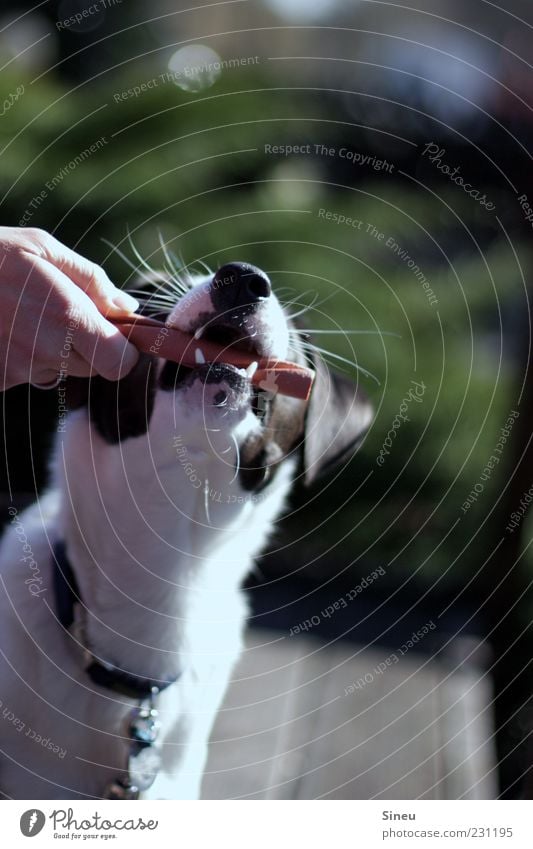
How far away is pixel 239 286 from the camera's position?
47.1 inches

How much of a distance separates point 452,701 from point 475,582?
0.64 metres

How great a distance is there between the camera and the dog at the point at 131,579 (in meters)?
1.31

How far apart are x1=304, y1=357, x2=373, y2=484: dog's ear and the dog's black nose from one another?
31 centimetres

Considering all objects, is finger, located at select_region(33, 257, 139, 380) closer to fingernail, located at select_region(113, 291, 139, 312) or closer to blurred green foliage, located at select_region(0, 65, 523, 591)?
fingernail, located at select_region(113, 291, 139, 312)

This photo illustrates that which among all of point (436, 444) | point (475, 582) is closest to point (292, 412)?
→ point (436, 444)

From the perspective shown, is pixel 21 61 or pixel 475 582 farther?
pixel 475 582

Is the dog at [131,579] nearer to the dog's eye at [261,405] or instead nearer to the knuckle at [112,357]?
the dog's eye at [261,405]

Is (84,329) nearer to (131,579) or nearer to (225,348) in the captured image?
(225,348)

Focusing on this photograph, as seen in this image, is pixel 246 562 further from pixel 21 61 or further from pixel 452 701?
pixel 21 61

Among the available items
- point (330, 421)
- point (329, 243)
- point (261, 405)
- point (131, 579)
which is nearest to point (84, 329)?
point (261, 405)

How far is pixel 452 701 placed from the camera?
229 centimetres
